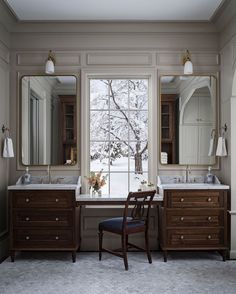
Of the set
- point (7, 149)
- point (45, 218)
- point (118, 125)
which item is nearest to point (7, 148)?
point (7, 149)

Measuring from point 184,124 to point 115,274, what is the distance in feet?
6.90

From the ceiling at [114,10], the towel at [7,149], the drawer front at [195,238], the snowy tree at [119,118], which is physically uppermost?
the ceiling at [114,10]

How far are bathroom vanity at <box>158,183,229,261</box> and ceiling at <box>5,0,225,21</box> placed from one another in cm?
206

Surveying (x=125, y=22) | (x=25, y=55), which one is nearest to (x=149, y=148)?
(x=125, y=22)

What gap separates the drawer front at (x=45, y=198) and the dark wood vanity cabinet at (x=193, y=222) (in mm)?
1105

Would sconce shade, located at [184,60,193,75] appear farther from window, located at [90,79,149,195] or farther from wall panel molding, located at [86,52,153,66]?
window, located at [90,79,149,195]

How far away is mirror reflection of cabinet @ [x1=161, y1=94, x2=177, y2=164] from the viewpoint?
529 centimetres

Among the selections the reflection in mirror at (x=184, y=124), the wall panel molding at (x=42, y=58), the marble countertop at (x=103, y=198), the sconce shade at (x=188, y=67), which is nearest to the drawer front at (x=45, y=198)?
the marble countertop at (x=103, y=198)

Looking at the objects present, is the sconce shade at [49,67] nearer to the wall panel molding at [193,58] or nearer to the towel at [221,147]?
the wall panel molding at [193,58]

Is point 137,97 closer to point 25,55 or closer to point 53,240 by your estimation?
point 25,55

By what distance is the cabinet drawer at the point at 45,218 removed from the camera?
4680 millimetres

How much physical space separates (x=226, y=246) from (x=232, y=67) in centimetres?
205

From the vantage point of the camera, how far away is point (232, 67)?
15.5 ft

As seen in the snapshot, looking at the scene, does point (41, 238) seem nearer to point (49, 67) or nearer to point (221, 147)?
point (49, 67)
